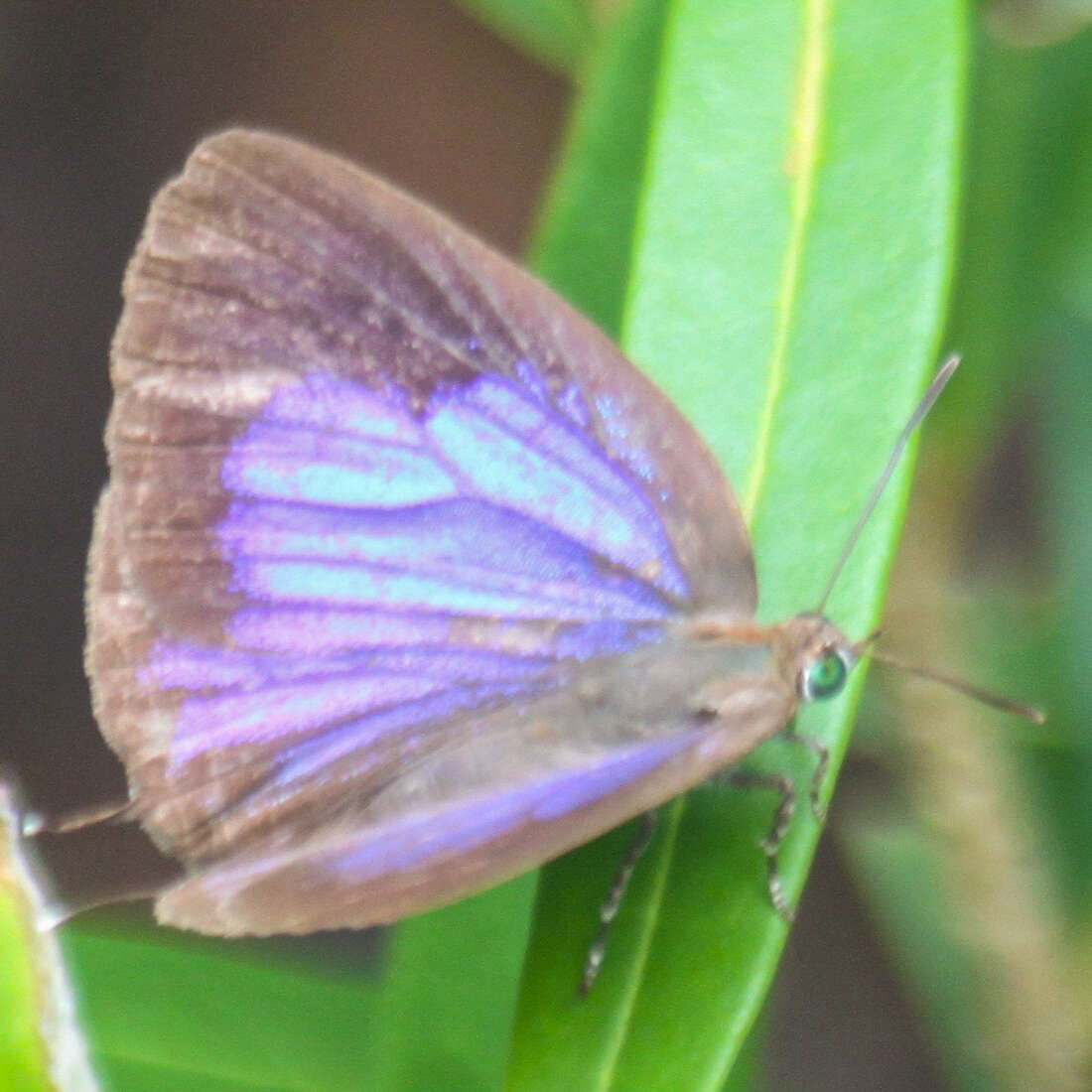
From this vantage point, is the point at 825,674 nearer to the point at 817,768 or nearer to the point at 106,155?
the point at 817,768

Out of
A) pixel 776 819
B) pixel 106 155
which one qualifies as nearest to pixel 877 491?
pixel 776 819

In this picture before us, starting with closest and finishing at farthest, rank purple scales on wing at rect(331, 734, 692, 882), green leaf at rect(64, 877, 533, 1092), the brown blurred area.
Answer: purple scales on wing at rect(331, 734, 692, 882) → green leaf at rect(64, 877, 533, 1092) → the brown blurred area

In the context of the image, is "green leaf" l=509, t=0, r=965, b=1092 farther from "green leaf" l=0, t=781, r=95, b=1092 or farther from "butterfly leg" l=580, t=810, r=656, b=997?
"green leaf" l=0, t=781, r=95, b=1092

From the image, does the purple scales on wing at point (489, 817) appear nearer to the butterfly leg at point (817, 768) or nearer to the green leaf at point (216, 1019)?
the butterfly leg at point (817, 768)

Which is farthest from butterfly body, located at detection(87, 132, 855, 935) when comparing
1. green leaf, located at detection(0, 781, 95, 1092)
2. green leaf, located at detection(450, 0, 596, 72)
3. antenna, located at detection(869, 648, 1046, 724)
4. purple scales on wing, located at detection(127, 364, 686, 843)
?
green leaf, located at detection(450, 0, 596, 72)

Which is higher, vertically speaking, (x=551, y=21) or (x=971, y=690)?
(x=551, y=21)

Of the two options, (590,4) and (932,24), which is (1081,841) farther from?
(590,4)

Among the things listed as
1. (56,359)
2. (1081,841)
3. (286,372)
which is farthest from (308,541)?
(56,359)
